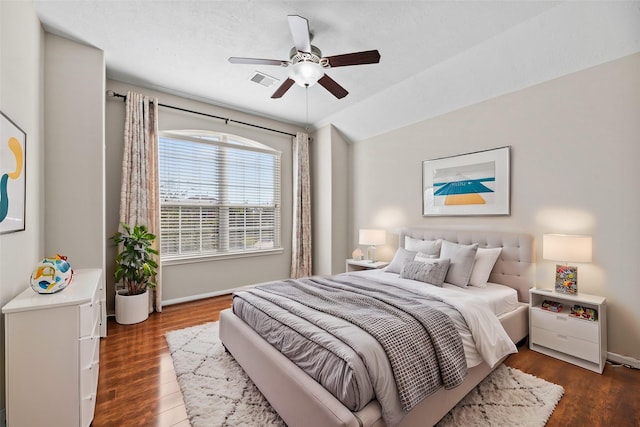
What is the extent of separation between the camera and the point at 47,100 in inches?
106

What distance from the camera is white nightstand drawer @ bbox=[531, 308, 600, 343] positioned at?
2352 millimetres

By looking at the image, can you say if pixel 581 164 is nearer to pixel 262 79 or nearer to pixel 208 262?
pixel 262 79

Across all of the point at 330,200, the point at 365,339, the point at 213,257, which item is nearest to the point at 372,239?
the point at 330,200

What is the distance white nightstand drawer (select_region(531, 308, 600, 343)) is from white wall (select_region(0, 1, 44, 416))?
159 inches

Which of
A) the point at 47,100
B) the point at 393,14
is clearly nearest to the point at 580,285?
the point at 393,14

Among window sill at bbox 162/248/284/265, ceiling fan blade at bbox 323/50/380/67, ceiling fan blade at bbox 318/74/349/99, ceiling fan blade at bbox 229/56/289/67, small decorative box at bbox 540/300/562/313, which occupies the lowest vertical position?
small decorative box at bbox 540/300/562/313

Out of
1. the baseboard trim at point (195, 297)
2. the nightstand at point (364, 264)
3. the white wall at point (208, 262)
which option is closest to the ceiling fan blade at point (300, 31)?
the white wall at point (208, 262)

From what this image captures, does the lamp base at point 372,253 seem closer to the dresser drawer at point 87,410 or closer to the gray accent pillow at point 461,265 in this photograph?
the gray accent pillow at point 461,265

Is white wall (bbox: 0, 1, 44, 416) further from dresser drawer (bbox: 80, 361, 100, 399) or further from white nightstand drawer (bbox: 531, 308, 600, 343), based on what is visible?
white nightstand drawer (bbox: 531, 308, 600, 343)

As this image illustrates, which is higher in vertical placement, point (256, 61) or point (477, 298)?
point (256, 61)

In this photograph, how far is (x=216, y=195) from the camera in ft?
14.8

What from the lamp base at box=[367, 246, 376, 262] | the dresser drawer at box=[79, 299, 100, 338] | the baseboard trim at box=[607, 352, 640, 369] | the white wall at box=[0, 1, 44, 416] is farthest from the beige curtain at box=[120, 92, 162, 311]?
the baseboard trim at box=[607, 352, 640, 369]

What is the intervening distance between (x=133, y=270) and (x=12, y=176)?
1753 millimetres

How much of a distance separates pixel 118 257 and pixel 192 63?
7.84 ft
